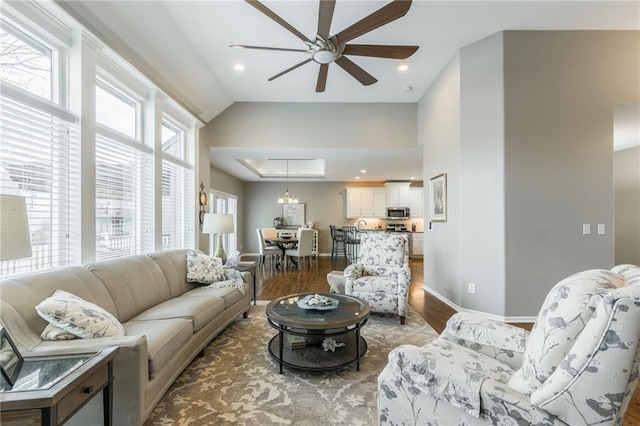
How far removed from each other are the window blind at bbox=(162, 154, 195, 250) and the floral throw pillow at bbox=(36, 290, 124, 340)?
2063mm

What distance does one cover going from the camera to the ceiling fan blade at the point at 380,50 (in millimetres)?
2547

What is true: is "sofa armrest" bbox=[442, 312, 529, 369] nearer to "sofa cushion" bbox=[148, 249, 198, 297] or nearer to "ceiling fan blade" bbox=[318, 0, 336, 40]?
"ceiling fan blade" bbox=[318, 0, 336, 40]

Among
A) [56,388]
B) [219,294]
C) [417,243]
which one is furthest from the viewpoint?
[417,243]

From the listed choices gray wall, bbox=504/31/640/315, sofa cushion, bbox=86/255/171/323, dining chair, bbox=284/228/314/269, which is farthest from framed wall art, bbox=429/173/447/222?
sofa cushion, bbox=86/255/171/323

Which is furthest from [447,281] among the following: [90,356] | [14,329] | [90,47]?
[90,47]

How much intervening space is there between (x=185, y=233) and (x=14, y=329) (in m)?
2.88

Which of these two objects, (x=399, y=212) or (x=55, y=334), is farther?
(x=399, y=212)

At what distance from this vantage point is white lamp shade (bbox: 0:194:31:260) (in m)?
1.00

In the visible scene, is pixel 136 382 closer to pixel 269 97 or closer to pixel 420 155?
pixel 269 97

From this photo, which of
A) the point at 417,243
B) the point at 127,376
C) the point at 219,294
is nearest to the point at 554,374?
the point at 127,376

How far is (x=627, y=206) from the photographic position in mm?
4848

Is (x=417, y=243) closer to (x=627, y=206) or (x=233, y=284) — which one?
(x=627, y=206)

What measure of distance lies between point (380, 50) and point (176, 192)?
3.29 metres

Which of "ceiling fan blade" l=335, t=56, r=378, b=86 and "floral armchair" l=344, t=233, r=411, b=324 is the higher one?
"ceiling fan blade" l=335, t=56, r=378, b=86
